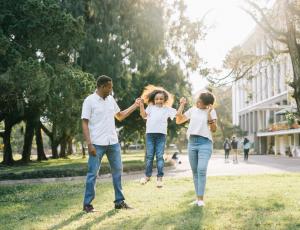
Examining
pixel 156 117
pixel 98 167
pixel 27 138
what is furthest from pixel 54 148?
pixel 98 167

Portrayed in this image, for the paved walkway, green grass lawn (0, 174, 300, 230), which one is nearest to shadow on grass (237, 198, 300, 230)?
green grass lawn (0, 174, 300, 230)

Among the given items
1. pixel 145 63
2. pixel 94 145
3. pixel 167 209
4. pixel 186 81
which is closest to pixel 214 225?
pixel 167 209

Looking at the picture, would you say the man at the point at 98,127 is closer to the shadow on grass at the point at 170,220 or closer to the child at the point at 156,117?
the shadow on grass at the point at 170,220

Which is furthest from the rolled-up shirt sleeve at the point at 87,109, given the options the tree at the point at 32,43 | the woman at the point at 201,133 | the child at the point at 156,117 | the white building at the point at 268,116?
the white building at the point at 268,116

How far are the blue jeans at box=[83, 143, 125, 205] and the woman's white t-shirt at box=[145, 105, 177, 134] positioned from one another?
1.13m

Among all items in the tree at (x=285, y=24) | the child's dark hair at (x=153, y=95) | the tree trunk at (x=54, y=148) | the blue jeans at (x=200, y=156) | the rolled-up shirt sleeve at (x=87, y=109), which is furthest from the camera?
the tree trunk at (x=54, y=148)

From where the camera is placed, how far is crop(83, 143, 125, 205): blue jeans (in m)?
7.40

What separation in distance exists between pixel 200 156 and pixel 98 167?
1.54 meters

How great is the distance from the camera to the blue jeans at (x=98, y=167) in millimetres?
7398

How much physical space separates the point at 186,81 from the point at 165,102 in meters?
25.0

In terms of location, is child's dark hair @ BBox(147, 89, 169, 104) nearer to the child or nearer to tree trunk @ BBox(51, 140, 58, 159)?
the child

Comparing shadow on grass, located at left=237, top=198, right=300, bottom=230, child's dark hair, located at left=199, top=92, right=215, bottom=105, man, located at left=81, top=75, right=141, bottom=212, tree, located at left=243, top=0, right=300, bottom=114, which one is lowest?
shadow on grass, located at left=237, top=198, right=300, bottom=230

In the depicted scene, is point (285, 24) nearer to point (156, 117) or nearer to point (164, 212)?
point (156, 117)

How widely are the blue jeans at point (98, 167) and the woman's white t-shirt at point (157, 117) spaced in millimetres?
1127
